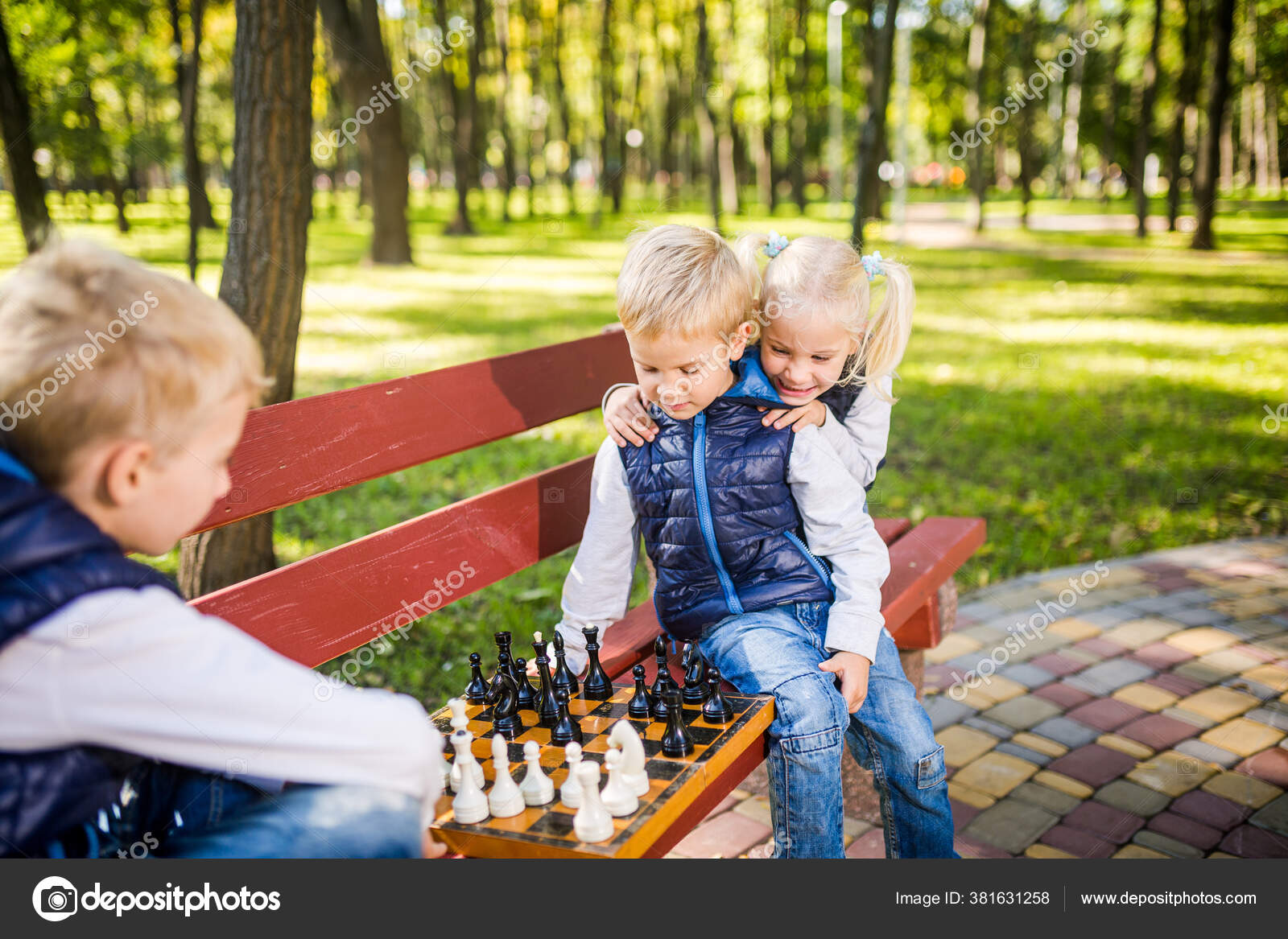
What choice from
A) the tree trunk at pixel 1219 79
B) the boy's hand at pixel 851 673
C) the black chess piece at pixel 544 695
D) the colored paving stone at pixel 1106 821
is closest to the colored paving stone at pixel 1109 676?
the colored paving stone at pixel 1106 821

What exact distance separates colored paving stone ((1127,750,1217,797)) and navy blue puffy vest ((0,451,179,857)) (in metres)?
3.05

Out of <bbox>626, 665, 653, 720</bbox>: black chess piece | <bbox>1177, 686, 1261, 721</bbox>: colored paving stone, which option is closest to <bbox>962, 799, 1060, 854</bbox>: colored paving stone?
<bbox>1177, 686, 1261, 721</bbox>: colored paving stone

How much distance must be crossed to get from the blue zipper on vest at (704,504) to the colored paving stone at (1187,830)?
61.6 inches

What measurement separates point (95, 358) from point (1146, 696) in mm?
3757

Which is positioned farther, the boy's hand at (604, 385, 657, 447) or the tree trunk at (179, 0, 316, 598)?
the tree trunk at (179, 0, 316, 598)

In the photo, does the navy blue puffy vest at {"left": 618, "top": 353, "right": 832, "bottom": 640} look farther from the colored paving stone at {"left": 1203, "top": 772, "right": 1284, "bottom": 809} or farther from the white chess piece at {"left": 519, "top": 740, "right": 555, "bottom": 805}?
the colored paving stone at {"left": 1203, "top": 772, "right": 1284, "bottom": 809}

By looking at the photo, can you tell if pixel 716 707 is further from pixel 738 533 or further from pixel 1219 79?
pixel 1219 79

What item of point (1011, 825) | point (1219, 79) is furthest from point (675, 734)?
point (1219, 79)

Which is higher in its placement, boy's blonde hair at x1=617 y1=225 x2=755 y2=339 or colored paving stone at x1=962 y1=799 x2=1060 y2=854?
boy's blonde hair at x1=617 y1=225 x2=755 y2=339

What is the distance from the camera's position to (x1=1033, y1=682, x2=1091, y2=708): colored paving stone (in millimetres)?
3783

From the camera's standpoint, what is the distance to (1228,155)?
45.8m

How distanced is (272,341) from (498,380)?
4.44 ft

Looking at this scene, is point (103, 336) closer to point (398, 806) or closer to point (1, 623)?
point (1, 623)

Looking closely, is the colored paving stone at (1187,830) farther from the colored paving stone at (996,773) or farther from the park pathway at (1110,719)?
the colored paving stone at (996,773)
